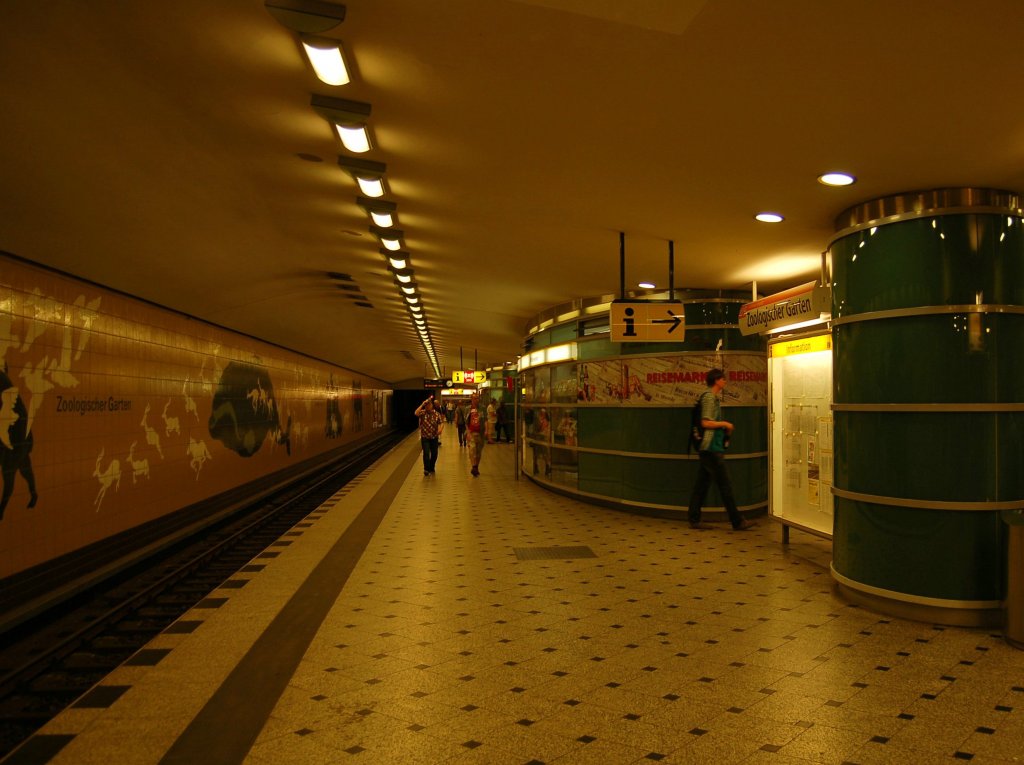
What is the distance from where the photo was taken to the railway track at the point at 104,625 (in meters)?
4.39

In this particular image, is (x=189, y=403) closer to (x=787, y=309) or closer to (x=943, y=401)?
(x=787, y=309)

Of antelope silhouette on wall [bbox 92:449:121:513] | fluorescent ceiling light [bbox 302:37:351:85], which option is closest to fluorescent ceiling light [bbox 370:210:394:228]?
fluorescent ceiling light [bbox 302:37:351:85]

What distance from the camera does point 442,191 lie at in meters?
6.47

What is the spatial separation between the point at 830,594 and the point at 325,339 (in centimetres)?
1530

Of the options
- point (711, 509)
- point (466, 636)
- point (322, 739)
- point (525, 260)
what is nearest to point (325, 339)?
point (525, 260)

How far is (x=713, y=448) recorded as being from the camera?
328 inches

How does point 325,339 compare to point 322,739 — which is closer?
point 322,739

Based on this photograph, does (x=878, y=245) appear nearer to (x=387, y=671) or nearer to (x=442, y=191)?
(x=442, y=191)

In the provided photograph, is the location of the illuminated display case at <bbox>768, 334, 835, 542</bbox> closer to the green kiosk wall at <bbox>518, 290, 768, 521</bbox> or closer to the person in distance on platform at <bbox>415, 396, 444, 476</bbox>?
the green kiosk wall at <bbox>518, 290, 768, 521</bbox>

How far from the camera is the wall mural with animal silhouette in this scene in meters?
6.44

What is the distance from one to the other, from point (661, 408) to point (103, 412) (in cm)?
686

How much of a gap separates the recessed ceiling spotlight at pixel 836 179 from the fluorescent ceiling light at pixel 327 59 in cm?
339

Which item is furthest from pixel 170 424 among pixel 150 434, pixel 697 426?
pixel 697 426

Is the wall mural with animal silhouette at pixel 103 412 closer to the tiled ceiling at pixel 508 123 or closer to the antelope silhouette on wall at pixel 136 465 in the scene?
the antelope silhouette on wall at pixel 136 465
